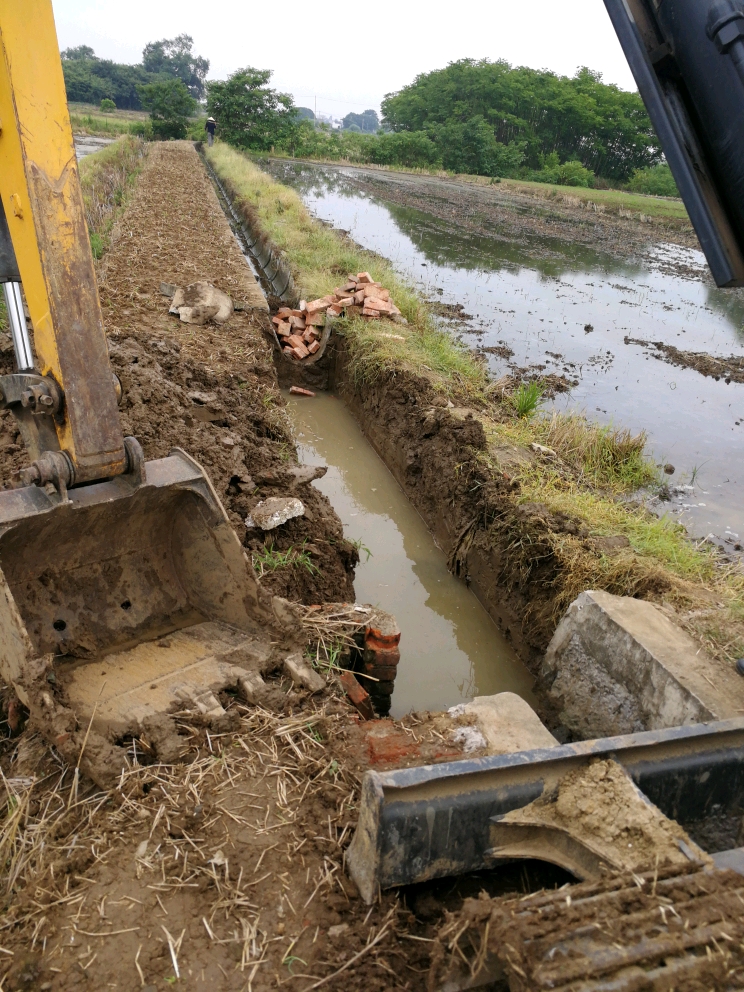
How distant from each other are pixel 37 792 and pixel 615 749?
7.41 ft

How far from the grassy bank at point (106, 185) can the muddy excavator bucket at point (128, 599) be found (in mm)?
7059

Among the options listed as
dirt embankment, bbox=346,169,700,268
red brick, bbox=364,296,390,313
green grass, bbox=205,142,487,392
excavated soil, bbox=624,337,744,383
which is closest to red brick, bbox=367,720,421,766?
green grass, bbox=205,142,487,392

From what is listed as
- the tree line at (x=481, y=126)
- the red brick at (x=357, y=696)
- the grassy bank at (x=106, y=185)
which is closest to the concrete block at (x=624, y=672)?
the red brick at (x=357, y=696)

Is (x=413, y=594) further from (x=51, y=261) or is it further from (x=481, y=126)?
(x=481, y=126)

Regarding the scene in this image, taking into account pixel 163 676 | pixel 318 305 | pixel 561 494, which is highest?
pixel 318 305

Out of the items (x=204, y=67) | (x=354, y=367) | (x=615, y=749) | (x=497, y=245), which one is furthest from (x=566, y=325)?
(x=204, y=67)

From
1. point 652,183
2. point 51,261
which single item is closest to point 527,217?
point 652,183

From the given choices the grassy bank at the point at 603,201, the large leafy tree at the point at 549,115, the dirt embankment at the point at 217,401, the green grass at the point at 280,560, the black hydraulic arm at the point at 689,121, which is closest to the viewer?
the black hydraulic arm at the point at 689,121

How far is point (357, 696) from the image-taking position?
3658 mm

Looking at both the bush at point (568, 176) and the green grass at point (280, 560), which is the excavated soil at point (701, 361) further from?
the bush at point (568, 176)

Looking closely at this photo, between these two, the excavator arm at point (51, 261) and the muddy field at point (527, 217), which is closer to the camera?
the excavator arm at point (51, 261)

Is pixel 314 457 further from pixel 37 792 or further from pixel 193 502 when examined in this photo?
pixel 37 792

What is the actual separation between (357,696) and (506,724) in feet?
2.61

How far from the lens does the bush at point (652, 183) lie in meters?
43.4
